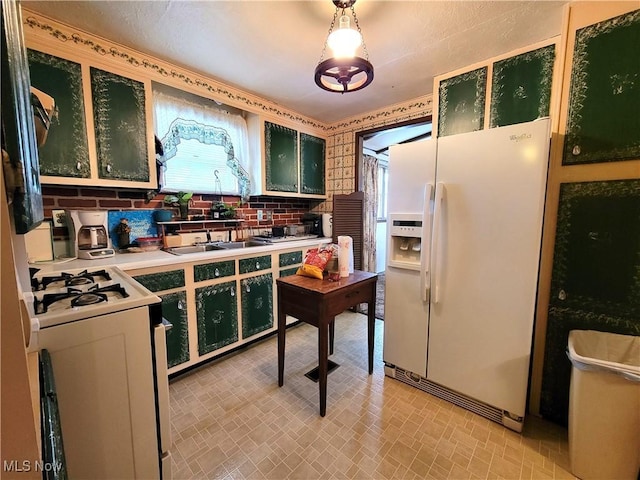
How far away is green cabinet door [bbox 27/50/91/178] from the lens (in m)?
1.66

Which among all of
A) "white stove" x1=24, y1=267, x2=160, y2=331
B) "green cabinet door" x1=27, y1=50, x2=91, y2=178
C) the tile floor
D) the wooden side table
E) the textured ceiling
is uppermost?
the textured ceiling

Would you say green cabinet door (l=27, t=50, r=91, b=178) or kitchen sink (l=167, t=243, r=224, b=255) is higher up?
green cabinet door (l=27, t=50, r=91, b=178)

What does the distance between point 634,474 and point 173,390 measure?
2.62 m

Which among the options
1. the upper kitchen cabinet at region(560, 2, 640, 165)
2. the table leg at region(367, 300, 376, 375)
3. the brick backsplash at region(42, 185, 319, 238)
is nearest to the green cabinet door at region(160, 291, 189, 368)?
the brick backsplash at region(42, 185, 319, 238)

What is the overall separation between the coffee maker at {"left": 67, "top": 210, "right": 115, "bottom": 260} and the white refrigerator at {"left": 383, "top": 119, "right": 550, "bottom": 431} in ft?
6.94

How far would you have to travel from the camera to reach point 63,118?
5.72ft

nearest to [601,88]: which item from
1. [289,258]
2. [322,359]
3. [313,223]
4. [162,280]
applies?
[322,359]

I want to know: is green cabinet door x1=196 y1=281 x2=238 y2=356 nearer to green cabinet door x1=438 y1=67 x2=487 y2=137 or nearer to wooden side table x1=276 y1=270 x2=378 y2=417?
wooden side table x1=276 y1=270 x2=378 y2=417

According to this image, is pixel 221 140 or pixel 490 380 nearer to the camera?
pixel 490 380

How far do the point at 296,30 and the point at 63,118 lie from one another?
161 centimetres

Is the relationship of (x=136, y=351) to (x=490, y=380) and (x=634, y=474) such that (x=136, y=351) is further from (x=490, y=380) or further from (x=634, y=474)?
(x=634, y=474)

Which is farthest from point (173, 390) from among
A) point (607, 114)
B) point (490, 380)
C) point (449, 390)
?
point (607, 114)

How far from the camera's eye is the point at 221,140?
2.77 metres

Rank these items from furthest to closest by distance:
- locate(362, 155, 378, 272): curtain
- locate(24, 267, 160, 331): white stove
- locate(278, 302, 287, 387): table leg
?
locate(362, 155, 378, 272): curtain, locate(278, 302, 287, 387): table leg, locate(24, 267, 160, 331): white stove
